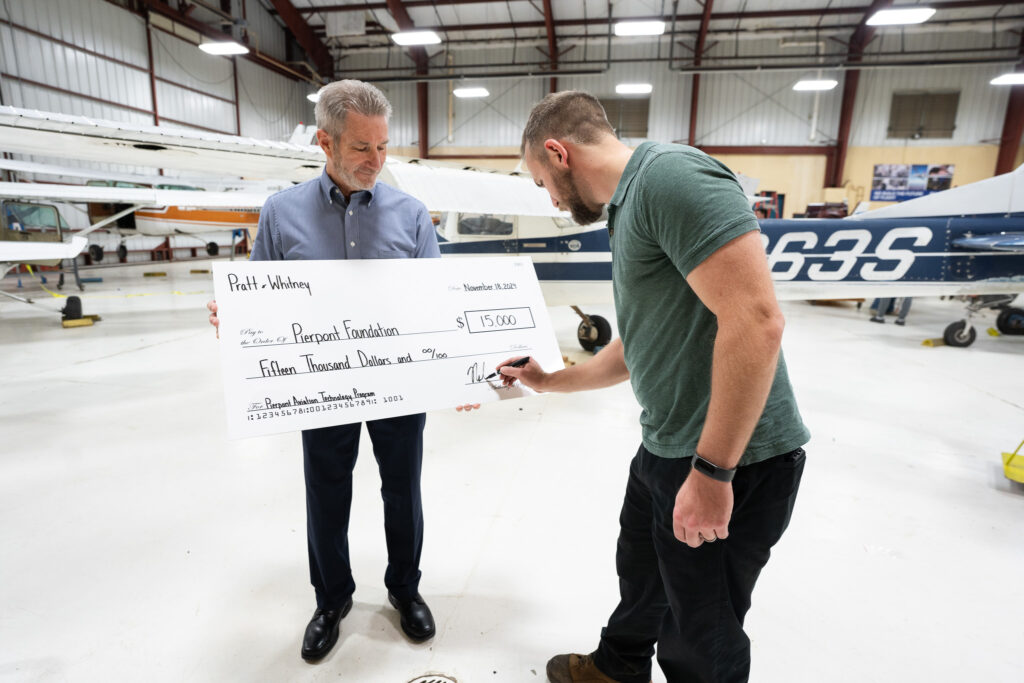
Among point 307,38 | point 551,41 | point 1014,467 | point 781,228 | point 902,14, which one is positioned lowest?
point 1014,467

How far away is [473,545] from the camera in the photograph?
2457 millimetres

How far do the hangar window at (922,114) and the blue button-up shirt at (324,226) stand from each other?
22.5 meters

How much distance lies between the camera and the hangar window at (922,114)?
17.1 metres

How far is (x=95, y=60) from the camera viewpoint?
46.1 feet

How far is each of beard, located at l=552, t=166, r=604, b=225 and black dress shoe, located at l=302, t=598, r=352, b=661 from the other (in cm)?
174

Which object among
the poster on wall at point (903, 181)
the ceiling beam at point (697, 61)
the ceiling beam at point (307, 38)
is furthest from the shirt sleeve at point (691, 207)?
the ceiling beam at point (307, 38)

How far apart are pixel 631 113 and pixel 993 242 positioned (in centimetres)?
1677

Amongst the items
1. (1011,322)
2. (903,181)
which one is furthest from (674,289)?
(903,181)

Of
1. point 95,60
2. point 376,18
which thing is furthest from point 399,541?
point 376,18

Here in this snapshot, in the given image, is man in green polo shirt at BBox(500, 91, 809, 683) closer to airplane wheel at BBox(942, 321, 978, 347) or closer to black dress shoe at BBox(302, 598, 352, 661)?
black dress shoe at BBox(302, 598, 352, 661)

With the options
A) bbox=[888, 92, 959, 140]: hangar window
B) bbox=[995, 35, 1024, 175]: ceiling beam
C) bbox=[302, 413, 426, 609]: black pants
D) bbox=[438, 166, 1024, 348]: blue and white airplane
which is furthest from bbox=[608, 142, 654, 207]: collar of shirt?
bbox=[995, 35, 1024, 175]: ceiling beam

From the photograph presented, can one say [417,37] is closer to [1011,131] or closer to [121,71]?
[121,71]

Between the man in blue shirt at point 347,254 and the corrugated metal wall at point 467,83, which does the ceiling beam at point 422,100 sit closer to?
the corrugated metal wall at point 467,83

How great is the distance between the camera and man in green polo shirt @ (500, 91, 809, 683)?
2.93 ft
